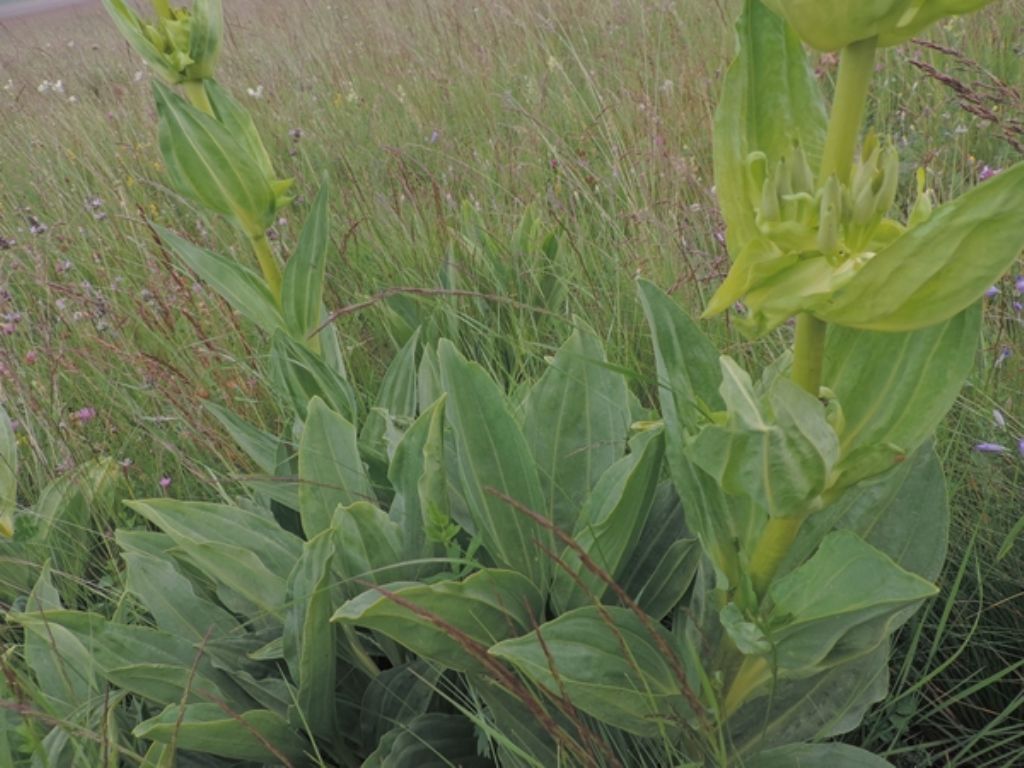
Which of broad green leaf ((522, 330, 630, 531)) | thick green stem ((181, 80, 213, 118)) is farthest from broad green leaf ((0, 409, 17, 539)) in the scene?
broad green leaf ((522, 330, 630, 531))

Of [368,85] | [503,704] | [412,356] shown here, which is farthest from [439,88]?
[503,704]

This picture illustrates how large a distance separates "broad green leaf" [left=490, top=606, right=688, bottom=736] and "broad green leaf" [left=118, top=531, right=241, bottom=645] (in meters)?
0.61

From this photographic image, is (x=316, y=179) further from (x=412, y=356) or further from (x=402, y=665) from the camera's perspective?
(x=402, y=665)

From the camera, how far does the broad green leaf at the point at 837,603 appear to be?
908 mm

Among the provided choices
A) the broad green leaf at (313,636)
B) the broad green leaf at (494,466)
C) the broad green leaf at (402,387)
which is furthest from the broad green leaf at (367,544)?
the broad green leaf at (402,387)

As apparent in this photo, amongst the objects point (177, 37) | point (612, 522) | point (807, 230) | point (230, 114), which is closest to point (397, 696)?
point (612, 522)

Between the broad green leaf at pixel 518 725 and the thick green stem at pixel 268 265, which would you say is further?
the thick green stem at pixel 268 265

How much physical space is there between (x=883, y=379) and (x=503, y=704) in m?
0.69

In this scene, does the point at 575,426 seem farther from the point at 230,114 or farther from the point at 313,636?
the point at 230,114

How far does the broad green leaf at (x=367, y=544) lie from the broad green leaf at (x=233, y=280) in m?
0.52

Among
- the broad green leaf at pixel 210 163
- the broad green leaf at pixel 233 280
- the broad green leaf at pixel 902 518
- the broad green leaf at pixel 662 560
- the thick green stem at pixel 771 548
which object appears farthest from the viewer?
the broad green leaf at pixel 233 280

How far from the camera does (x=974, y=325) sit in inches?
35.3

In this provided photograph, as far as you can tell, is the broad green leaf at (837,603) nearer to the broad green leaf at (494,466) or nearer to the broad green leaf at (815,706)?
the broad green leaf at (815,706)

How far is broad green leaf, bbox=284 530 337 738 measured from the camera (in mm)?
1228
